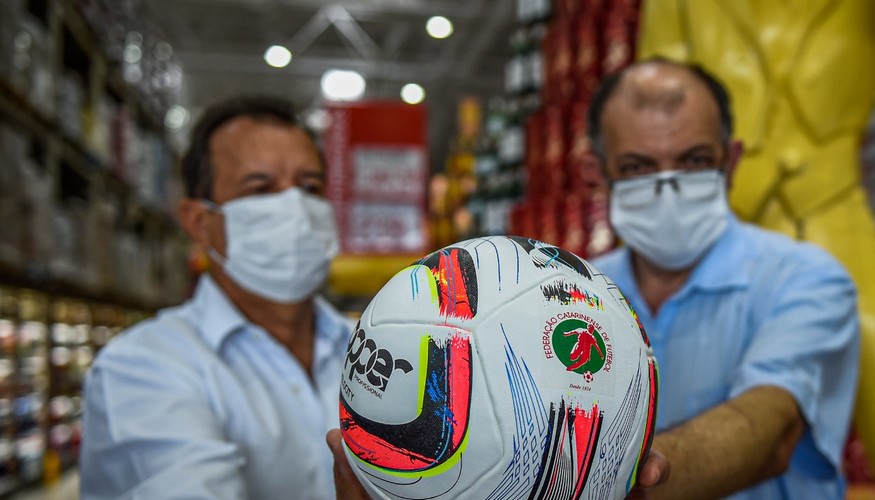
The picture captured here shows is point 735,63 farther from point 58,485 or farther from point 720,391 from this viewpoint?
point 58,485

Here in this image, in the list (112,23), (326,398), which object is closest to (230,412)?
(326,398)

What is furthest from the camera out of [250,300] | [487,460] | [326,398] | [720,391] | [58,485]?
[58,485]

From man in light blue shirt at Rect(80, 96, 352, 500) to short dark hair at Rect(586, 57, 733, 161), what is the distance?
2.20 feet

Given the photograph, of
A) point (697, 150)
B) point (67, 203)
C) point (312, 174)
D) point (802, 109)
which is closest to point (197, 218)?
point (312, 174)

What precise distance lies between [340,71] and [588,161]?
38.2 feet

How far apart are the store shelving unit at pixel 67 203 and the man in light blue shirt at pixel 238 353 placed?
1.80 m

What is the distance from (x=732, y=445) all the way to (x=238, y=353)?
1.07m

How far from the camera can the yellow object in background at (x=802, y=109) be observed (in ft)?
7.45

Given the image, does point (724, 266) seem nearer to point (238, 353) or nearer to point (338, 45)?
point (238, 353)

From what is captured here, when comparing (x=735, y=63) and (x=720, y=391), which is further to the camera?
(x=735, y=63)

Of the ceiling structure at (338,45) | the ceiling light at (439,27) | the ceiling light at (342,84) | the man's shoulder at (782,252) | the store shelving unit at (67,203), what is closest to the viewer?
the man's shoulder at (782,252)

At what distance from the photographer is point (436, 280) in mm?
962

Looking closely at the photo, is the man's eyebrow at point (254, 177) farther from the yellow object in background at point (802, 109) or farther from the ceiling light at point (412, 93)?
the ceiling light at point (412, 93)

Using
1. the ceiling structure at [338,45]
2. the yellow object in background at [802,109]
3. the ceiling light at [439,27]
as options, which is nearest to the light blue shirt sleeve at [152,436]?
the yellow object in background at [802,109]
